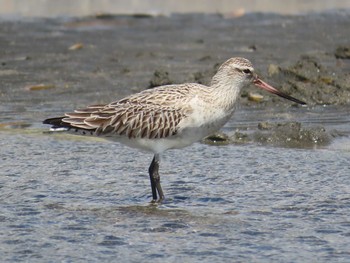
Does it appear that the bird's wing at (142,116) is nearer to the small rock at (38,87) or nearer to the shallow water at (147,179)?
the shallow water at (147,179)

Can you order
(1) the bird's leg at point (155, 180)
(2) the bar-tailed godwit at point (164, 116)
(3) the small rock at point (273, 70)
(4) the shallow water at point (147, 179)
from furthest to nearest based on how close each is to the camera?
(3) the small rock at point (273, 70)
(1) the bird's leg at point (155, 180)
(2) the bar-tailed godwit at point (164, 116)
(4) the shallow water at point (147, 179)

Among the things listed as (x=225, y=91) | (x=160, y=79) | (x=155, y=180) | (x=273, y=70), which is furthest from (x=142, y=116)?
(x=273, y=70)

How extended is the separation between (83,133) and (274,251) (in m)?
2.35

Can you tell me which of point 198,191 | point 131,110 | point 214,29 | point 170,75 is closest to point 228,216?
point 198,191

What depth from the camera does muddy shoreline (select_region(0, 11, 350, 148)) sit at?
12195 mm

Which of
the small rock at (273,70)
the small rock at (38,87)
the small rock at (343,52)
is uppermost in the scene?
the small rock at (343,52)

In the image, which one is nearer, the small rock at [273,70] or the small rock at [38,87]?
the small rock at [273,70]

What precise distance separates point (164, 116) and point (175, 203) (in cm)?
71

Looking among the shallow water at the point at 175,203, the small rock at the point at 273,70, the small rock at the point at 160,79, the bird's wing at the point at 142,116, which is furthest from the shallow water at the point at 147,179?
the small rock at the point at 273,70

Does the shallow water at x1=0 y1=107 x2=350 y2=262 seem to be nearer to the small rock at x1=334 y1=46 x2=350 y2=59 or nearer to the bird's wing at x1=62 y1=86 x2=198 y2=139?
the bird's wing at x1=62 y1=86 x2=198 y2=139

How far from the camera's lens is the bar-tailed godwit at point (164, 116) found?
8.63m

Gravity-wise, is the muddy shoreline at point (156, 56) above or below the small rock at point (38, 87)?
above

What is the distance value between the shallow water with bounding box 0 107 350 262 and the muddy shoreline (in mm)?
1163

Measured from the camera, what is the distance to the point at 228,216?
26.5ft
